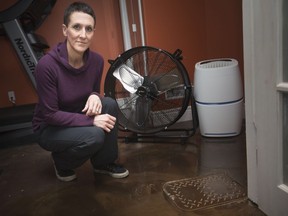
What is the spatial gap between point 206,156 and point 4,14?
2.05 meters

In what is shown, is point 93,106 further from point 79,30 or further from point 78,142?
point 79,30

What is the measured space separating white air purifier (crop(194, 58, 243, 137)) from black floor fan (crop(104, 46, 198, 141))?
0.14m

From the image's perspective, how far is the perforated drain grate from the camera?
1174mm

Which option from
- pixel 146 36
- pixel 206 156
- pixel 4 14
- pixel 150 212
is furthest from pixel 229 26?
pixel 4 14

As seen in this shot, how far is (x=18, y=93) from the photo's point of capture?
8.65 feet

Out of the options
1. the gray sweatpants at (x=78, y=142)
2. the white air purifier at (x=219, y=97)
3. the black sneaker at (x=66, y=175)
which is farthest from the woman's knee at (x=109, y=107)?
the white air purifier at (x=219, y=97)

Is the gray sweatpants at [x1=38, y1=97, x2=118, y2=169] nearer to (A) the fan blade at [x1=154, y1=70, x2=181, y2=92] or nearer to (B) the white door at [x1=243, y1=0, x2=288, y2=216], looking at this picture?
(A) the fan blade at [x1=154, y1=70, x2=181, y2=92]

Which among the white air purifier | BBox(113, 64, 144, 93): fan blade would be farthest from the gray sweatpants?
the white air purifier

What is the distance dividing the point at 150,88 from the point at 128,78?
0.17 m

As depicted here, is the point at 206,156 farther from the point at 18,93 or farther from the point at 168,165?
the point at 18,93

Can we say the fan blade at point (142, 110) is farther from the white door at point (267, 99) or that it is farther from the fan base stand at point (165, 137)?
the white door at point (267, 99)

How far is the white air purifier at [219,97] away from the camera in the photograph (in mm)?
1847

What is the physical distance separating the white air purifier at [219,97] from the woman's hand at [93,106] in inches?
32.1

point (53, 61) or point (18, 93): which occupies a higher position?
point (53, 61)
